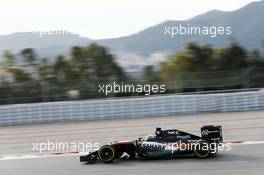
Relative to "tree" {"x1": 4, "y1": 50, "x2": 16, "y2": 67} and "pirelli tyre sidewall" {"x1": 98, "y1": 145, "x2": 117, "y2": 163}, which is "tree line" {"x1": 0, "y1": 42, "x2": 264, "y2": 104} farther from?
"pirelli tyre sidewall" {"x1": 98, "y1": 145, "x2": 117, "y2": 163}

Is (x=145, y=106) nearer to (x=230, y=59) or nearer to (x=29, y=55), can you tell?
(x=230, y=59)

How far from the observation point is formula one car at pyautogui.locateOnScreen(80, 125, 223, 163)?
380 inches

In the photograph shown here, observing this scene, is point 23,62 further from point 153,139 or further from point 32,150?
point 153,139

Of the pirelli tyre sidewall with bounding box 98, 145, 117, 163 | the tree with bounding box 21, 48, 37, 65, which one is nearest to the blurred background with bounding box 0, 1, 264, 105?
the tree with bounding box 21, 48, 37, 65

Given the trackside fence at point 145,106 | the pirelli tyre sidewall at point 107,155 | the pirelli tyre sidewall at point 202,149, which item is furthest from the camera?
the trackside fence at point 145,106

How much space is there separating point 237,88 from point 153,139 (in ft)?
34.8

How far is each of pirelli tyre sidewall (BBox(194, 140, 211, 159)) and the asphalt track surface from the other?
127 millimetres

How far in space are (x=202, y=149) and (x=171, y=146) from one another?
557 mm

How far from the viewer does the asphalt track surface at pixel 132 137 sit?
9125 millimetres

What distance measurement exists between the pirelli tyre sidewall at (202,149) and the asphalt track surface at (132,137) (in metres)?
0.13

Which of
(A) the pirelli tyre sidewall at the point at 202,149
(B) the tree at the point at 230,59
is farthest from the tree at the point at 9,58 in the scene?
(A) the pirelli tyre sidewall at the point at 202,149

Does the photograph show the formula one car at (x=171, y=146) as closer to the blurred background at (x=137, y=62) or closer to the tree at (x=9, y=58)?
the blurred background at (x=137, y=62)

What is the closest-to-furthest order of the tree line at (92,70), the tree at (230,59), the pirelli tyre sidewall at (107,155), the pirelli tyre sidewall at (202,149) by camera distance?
the pirelli tyre sidewall at (202,149) → the pirelli tyre sidewall at (107,155) → the tree line at (92,70) → the tree at (230,59)

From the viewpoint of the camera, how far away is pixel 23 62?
24812 mm
